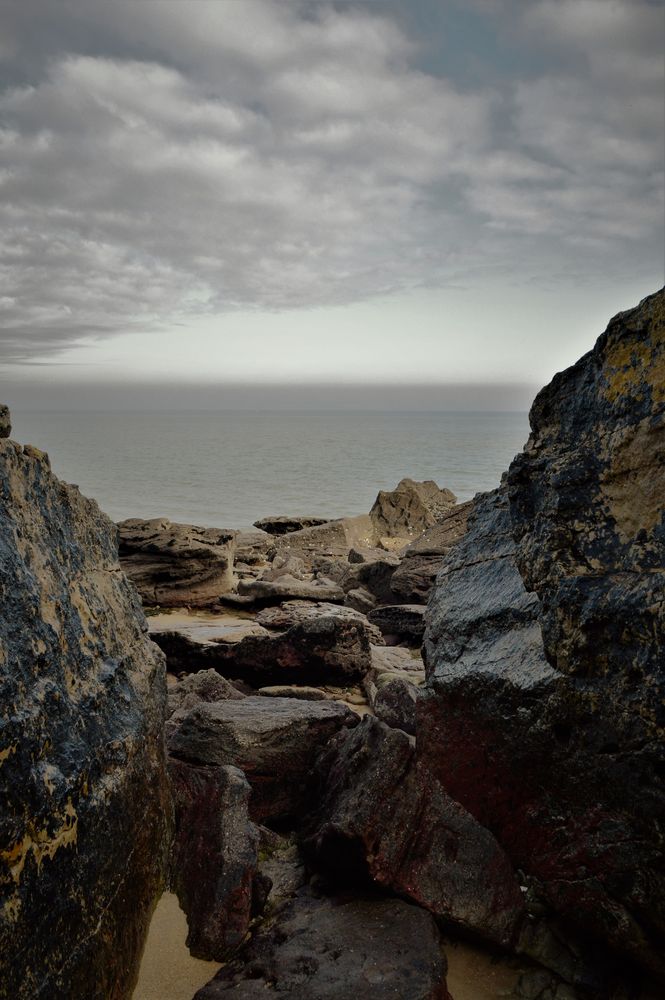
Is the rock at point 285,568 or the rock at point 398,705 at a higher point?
the rock at point 398,705

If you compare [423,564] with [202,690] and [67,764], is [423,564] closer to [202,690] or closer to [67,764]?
[202,690]

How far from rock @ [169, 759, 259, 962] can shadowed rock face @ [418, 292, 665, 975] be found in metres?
1.00

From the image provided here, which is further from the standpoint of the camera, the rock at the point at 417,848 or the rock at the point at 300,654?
the rock at the point at 300,654

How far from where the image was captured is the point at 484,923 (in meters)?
2.91

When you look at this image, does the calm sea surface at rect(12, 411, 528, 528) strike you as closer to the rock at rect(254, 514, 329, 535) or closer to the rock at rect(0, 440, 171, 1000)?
the rock at rect(254, 514, 329, 535)

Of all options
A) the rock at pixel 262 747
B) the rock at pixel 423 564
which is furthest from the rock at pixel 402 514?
the rock at pixel 262 747

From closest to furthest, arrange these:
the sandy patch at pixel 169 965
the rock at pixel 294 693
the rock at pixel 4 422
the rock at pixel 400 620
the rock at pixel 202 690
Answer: the sandy patch at pixel 169 965
the rock at pixel 4 422
the rock at pixel 202 690
the rock at pixel 294 693
the rock at pixel 400 620

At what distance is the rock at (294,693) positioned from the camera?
212 inches

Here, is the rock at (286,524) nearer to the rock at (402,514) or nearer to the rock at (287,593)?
the rock at (402,514)

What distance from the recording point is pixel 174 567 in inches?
401

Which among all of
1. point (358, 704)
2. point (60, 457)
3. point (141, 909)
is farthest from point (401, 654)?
point (60, 457)

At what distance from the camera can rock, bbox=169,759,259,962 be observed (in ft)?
9.63

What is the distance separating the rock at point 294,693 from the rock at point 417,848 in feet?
6.69

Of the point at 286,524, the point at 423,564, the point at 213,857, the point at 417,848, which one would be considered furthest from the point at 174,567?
the point at 286,524
